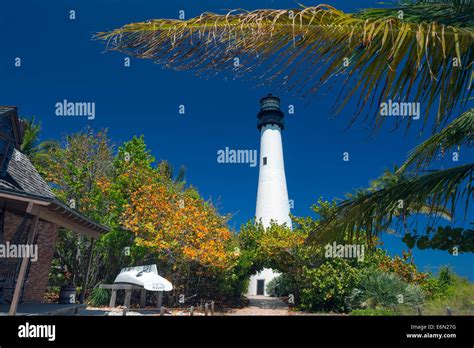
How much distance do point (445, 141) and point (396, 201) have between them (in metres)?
1.01

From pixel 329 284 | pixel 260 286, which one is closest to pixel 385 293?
pixel 329 284

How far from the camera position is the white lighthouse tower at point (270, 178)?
101 feet

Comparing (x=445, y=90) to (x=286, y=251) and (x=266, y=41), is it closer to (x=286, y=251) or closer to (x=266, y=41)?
(x=266, y=41)

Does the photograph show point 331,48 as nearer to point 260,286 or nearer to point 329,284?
point 329,284

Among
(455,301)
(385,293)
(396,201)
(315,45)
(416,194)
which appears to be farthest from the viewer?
(385,293)

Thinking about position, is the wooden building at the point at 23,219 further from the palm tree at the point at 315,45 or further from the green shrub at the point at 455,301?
the green shrub at the point at 455,301

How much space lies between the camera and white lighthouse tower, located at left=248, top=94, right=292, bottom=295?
30.8 metres

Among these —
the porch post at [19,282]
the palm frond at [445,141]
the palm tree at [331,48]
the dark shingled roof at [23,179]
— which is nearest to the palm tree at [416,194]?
the palm frond at [445,141]

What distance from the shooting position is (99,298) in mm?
16297
